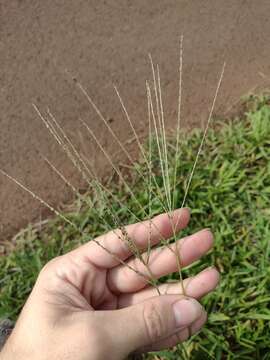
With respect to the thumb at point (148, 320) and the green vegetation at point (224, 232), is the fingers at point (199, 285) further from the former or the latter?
the green vegetation at point (224, 232)

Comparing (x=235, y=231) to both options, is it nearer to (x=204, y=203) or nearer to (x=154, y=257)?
(x=204, y=203)

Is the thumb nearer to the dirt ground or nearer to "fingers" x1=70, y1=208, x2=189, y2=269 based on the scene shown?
"fingers" x1=70, y1=208, x2=189, y2=269

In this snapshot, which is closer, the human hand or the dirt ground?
the human hand

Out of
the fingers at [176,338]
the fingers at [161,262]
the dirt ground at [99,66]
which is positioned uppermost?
the dirt ground at [99,66]

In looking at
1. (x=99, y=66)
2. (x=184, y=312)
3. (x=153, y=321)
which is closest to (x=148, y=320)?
(x=153, y=321)

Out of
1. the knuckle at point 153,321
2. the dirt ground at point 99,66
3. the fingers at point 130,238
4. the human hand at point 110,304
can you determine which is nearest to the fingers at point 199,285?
the human hand at point 110,304

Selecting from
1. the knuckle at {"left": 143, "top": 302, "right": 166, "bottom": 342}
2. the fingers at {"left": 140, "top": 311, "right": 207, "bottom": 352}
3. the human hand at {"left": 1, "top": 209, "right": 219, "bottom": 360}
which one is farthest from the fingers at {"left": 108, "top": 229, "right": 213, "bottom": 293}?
the knuckle at {"left": 143, "top": 302, "right": 166, "bottom": 342}
